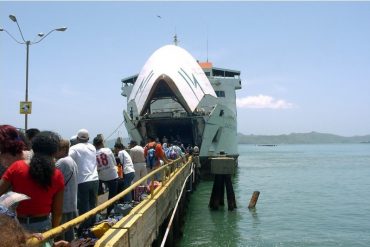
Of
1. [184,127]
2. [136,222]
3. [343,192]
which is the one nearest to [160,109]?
[184,127]

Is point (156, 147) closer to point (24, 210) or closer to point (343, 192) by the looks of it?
point (24, 210)

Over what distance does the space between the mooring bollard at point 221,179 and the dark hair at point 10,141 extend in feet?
41.8

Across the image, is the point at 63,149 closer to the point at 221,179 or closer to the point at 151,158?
the point at 151,158

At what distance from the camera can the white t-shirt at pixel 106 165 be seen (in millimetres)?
7184

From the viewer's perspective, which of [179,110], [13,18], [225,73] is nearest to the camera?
[13,18]

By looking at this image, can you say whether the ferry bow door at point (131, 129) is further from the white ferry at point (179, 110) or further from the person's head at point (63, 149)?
the person's head at point (63, 149)

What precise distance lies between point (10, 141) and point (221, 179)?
13.3 m

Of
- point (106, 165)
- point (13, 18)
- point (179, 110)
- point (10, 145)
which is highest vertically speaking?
point (13, 18)

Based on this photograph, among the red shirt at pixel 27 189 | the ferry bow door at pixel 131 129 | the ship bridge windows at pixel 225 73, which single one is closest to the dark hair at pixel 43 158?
the red shirt at pixel 27 189

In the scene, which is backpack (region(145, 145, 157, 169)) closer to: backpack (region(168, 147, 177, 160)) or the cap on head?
backpack (region(168, 147, 177, 160))

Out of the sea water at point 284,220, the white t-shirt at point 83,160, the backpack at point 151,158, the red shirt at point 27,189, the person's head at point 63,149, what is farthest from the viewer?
the backpack at point 151,158

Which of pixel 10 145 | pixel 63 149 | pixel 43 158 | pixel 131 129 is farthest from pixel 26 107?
pixel 43 158

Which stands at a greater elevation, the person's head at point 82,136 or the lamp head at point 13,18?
the lamp head at point 13,18

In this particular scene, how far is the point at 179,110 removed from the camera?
28.1 metres
